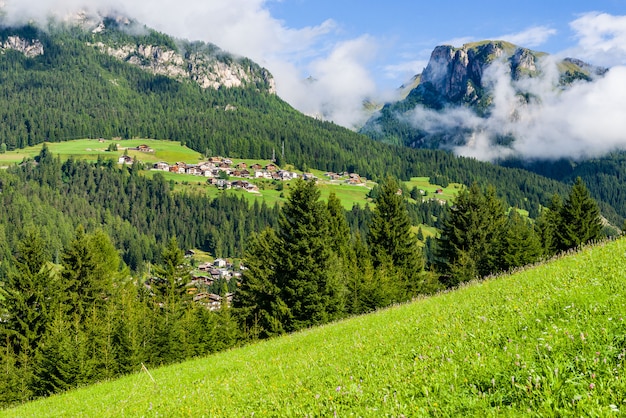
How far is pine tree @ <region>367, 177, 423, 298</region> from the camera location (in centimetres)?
5597

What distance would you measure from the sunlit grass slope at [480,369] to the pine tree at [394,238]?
4337 centimetres

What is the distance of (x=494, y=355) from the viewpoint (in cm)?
696

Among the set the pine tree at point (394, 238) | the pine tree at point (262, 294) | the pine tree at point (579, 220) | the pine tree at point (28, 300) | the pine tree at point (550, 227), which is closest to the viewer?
the pine tree at point (262, 294)

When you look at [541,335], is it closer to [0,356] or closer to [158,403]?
[158,403]

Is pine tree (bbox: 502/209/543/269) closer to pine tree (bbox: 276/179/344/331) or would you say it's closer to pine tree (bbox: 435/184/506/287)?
pine tree (bbox: 435/184/506/287)

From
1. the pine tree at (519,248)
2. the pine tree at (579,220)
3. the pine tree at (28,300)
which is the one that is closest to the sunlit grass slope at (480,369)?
the pine tree at (28,300)

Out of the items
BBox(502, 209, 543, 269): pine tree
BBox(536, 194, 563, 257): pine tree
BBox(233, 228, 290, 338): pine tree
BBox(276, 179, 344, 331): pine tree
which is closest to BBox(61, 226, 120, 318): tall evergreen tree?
BBox(233, 228, 290, 338): pine tree

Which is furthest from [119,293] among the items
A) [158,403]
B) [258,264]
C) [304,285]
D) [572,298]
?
[572,298]

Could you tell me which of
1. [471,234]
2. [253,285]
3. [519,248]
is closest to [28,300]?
[253,285]

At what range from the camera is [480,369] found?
6.56 metres

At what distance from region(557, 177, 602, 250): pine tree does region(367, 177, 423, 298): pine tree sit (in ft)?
74.0

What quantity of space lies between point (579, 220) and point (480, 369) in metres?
64.8

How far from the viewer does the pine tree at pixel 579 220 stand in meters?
60.5

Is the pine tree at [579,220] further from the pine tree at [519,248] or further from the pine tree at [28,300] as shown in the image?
the pine tree at [28,300]
